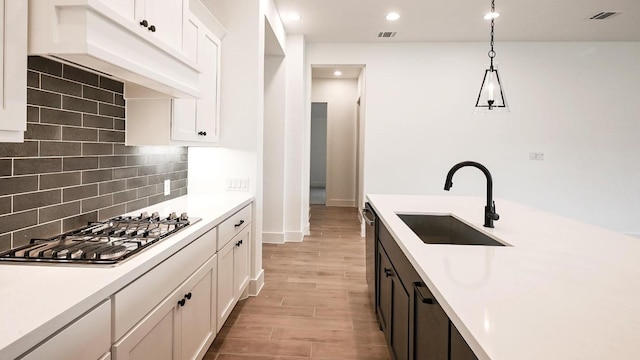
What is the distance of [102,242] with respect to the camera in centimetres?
143

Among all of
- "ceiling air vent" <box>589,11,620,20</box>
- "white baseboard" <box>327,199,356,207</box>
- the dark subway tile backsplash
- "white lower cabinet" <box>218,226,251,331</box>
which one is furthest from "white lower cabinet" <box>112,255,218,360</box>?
"white baseboard" <box>327,199,356,207</box>

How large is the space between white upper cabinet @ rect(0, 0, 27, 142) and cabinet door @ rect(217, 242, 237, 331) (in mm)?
1310

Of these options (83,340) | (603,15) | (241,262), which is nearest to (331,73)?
(603,15)

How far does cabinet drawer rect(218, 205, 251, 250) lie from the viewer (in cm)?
220

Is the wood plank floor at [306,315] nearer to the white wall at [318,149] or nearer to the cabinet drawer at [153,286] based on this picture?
the cabinet drawer at [153,286]

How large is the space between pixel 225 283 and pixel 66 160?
3.72 ft

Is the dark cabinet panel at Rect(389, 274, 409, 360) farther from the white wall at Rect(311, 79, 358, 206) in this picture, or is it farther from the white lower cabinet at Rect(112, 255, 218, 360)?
the white wall at Rect(311, 79, 358, 206)

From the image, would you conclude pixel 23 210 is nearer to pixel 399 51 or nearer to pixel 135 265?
pixel 135 265

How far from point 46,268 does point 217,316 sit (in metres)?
1.13

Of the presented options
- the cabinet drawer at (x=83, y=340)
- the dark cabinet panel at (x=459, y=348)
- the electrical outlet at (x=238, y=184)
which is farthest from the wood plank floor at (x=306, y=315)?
the dark cabinet panel at (x=459, y=348)

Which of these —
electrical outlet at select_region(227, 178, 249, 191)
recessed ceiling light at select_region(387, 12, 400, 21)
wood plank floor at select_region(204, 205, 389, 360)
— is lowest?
wood plank floor at select_region(204, 205, 389, 360)

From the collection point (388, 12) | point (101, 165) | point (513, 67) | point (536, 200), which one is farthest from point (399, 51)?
point (101, 165)

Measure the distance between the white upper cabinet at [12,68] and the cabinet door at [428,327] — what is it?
1.32 meters

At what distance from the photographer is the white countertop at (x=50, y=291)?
786 mm
